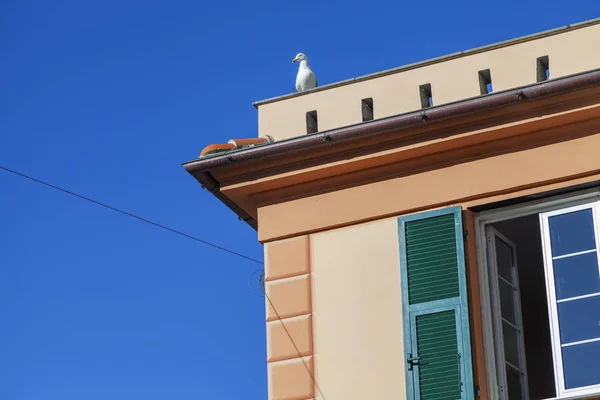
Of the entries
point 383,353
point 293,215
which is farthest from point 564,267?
point 293,215

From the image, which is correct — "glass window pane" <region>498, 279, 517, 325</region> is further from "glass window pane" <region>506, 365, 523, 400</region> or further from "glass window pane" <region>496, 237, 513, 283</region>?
"glass window pane" <region>506, 365, 523, 400</region>

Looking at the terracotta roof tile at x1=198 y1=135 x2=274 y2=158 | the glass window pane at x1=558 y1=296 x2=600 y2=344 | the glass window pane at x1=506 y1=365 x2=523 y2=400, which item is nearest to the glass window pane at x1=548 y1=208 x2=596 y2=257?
the glass window pane at x1=558 y1=296 x2=600 y2=344

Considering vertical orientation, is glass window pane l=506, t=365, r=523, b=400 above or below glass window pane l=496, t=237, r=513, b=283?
below

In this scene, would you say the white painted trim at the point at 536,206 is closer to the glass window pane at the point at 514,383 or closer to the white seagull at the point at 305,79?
the glass window pane at the point at 514,383

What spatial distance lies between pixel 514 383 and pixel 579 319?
2.56 ft

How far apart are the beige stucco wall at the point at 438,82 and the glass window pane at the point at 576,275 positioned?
5.21 feet

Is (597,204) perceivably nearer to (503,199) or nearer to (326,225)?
(503,199)

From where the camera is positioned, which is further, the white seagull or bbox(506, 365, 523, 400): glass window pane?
the white seagull

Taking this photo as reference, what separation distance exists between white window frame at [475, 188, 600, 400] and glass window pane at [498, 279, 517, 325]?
0.17 m

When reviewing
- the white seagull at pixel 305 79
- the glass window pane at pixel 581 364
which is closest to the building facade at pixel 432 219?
the glass window pane at pixel 581 364

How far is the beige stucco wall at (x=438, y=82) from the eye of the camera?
38.9ft

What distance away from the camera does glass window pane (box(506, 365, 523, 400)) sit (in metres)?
11.3

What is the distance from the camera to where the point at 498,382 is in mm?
11109

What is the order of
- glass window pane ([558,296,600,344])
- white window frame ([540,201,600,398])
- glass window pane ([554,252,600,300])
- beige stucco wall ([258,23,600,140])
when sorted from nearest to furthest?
1. white window frame ([540,201,600,398])
2. glass window pane ([558,296,600,344])
3. glass window pane ([554,252,600,300])
4. beige stucco wall ([258,23,600,140])
